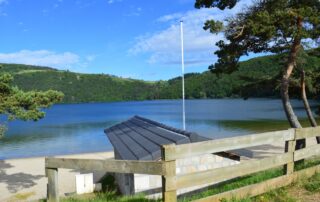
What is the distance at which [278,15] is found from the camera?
11828 millimetres

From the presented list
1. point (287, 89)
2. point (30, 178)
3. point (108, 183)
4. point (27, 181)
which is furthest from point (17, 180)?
point (287, 89)

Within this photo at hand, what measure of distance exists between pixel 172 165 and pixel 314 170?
3530mm

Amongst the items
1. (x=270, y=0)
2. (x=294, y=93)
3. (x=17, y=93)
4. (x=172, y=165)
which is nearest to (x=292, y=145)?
(x=172, y=165)

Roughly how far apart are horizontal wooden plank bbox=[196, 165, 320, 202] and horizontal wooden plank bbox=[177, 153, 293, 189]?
0.23 metres

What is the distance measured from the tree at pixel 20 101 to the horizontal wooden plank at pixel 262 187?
26.5 feet

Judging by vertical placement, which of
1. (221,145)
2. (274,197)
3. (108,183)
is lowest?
(108,183)

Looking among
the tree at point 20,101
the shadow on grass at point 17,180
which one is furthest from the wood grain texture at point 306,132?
the shadow on grass at point 17,180

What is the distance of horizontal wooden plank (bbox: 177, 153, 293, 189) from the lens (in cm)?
530

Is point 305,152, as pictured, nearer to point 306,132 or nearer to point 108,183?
point 306,132

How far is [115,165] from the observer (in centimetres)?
557

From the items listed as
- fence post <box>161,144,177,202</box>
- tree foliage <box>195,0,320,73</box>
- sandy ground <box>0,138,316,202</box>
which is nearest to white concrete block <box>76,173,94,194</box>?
sandy ground <box>0,138,316,202</box>

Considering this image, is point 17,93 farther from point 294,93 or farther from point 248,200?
point 294,93

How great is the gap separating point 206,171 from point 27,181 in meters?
13.8

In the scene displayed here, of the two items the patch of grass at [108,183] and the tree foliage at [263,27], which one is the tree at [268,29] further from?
the patch of grass at [108,183]
